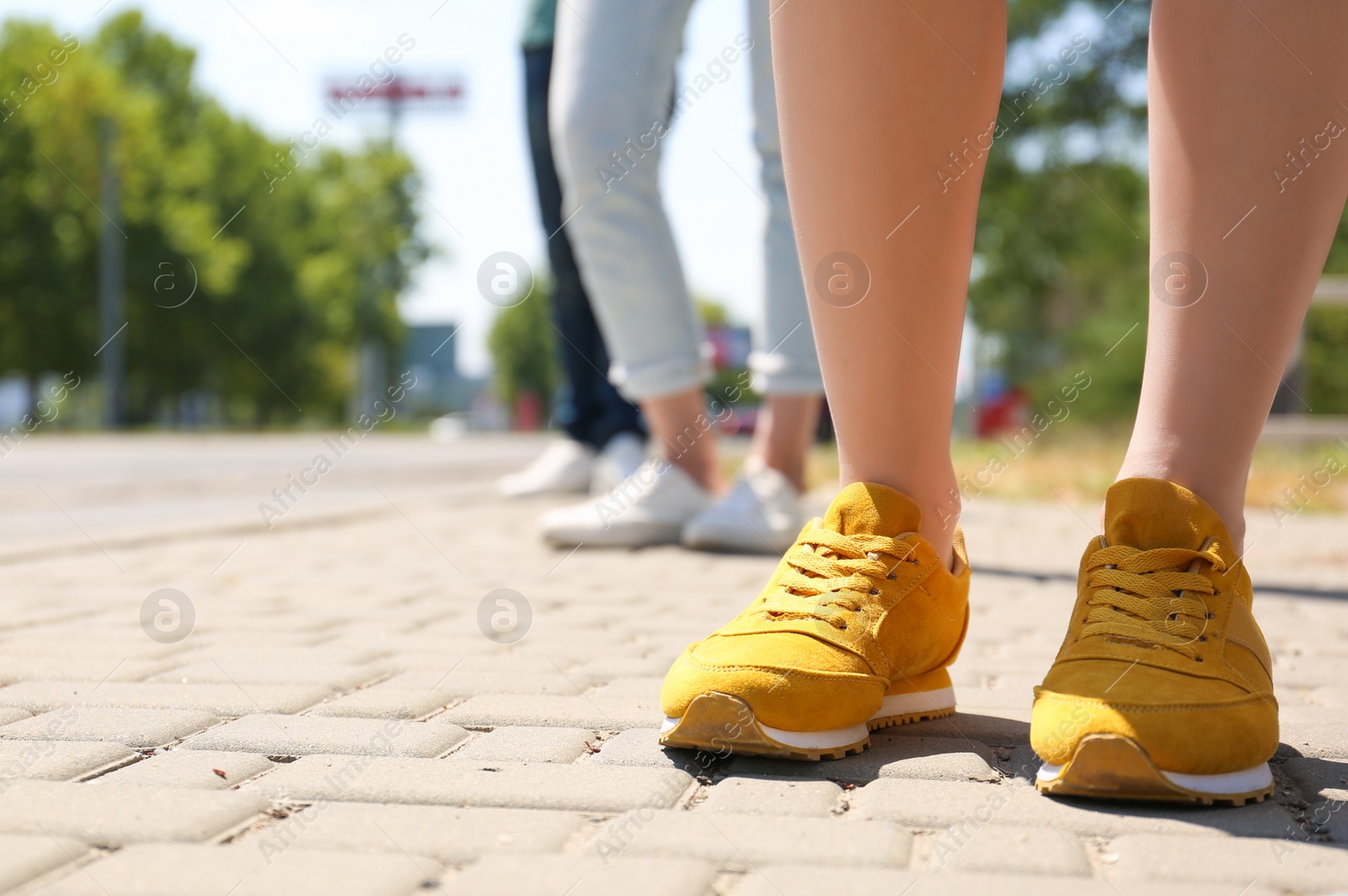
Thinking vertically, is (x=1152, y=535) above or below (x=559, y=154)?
below

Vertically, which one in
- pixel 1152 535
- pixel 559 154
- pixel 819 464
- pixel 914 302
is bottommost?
pixel 819 464

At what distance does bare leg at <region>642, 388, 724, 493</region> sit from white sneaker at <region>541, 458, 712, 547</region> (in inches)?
2.1

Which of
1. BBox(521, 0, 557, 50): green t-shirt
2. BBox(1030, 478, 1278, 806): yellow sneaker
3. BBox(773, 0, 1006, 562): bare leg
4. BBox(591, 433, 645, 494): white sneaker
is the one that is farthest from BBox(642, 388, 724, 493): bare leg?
BBox(1030, 478, 1278, 806): yellow sneaker

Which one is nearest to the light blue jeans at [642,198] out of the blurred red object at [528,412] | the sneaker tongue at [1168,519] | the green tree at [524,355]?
the sneaker tongue at [1168,519]

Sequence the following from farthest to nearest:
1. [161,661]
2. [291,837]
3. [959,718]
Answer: [161,661] → [959,718] → [291,837]

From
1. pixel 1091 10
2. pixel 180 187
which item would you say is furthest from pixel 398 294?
pixel 1091 10

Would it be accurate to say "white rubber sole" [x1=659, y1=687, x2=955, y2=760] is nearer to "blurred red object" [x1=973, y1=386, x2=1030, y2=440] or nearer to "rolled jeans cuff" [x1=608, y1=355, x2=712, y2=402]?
"rolled jeans cuff" [x1=608, y1=355, x2=712, y2=402]

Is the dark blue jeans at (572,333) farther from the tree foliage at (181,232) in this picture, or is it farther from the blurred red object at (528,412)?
the blurred red object at (528,412)

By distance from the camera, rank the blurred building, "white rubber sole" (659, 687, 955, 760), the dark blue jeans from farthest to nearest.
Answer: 1. the blurred building
2. the dark blue jeans
3. "white rubber sole" (659, 687, 955, 760)

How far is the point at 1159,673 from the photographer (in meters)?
1.38

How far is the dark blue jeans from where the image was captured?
4.59 metres

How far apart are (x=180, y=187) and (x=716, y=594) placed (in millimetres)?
35568

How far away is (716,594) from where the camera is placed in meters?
2.85

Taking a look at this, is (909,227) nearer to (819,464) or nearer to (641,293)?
(641,293)
